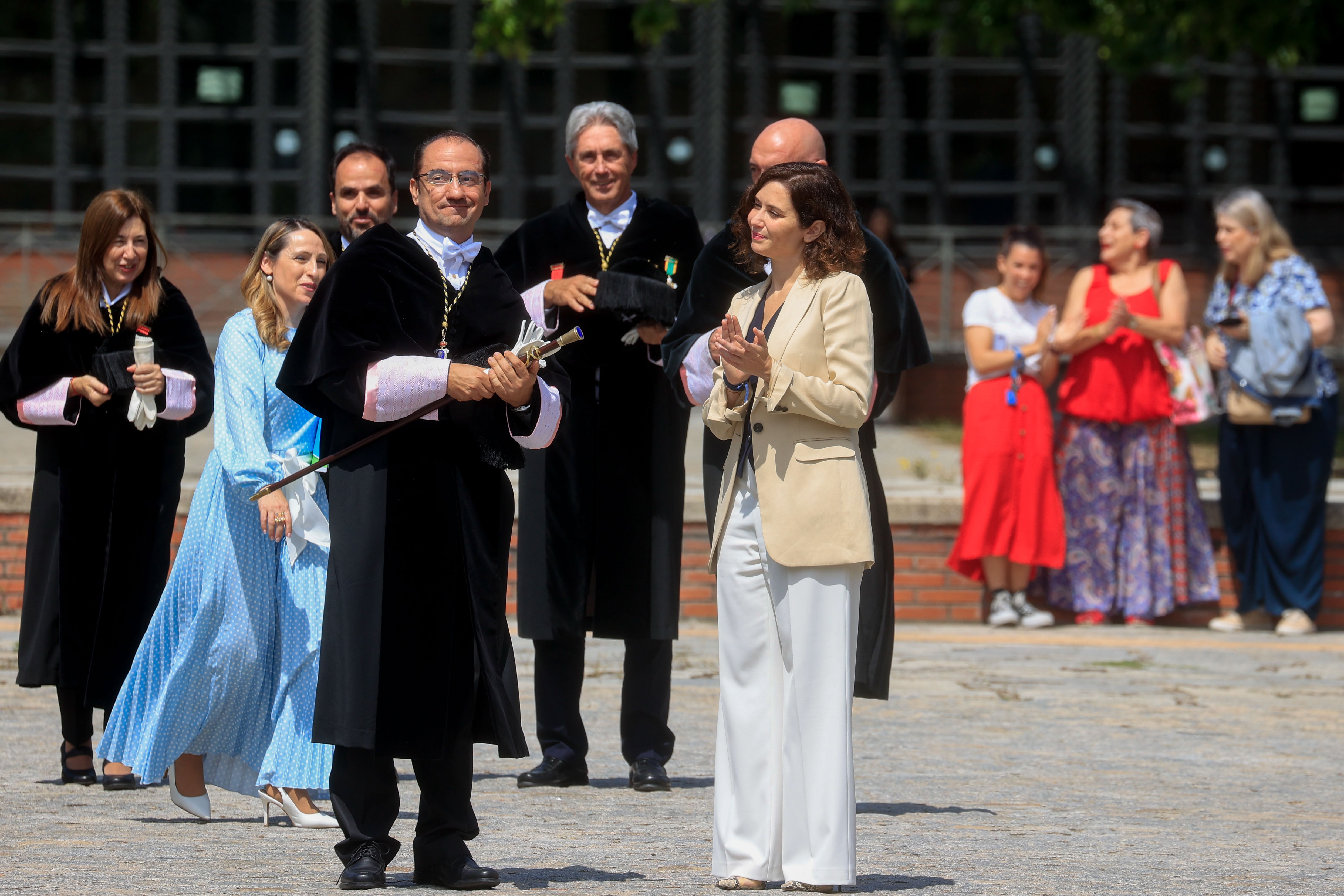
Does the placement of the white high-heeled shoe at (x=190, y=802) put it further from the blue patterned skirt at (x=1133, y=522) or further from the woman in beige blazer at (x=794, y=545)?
the blue patterned skirt at (x=1133, y=522)

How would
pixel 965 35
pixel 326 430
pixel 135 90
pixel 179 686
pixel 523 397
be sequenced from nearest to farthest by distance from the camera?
pixel 523 397 < pixel 326 430 < pixel 179 686 < pixel 965 35 < pixel 135 90

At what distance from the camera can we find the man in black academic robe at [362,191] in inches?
261

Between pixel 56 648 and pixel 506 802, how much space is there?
5.52 feet

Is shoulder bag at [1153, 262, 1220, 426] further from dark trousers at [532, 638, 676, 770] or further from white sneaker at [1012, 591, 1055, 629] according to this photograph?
dark trousers at [532, 638, 676, 770]

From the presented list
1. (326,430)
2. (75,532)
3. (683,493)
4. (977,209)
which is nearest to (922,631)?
(683,493)

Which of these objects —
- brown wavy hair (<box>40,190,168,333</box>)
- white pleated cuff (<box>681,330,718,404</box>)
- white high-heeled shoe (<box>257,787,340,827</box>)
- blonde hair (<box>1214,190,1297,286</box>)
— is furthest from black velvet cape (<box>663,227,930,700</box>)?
blonde hair (<box>1214,190,1297,286</box>)

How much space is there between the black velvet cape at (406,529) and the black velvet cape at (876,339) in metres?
1.07

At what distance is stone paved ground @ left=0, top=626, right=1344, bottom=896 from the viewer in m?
5.30

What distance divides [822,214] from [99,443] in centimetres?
297

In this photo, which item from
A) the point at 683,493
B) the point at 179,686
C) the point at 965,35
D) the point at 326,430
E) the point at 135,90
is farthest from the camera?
the point at 135,90

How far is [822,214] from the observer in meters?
5.19

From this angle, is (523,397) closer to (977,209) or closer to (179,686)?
(179,686)

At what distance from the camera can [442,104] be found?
62.7ft

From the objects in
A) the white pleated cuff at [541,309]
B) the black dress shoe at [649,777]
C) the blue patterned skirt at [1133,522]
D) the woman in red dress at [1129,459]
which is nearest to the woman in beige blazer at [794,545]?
the black dress shoe at [649,777]
